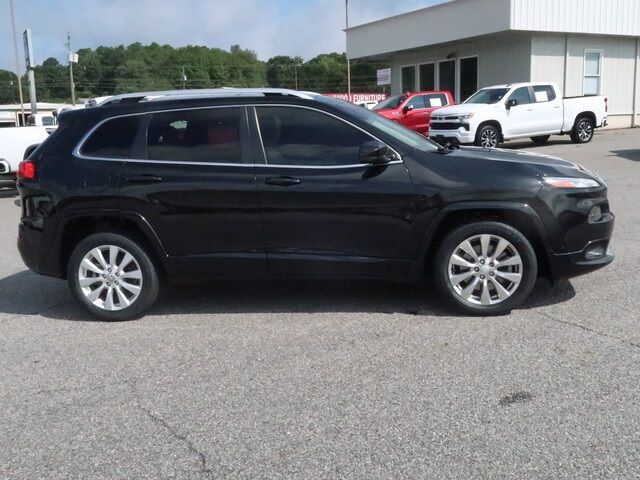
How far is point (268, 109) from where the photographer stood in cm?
535

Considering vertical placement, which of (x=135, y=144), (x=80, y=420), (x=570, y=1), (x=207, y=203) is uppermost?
(x=570, y=1)

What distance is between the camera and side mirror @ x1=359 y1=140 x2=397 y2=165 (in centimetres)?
503

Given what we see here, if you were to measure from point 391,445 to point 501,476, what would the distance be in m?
0.56

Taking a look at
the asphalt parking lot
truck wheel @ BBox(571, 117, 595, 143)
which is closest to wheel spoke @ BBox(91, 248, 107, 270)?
the asphalt parking lot

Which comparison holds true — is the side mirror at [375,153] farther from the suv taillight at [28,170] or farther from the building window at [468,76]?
the building window at [468,76]

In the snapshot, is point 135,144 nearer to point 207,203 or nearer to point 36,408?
point 207,203

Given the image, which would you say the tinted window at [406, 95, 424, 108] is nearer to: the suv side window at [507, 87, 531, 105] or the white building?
the suv side window at [507, 87, 531, 105]

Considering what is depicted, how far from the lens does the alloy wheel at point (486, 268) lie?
202 inches

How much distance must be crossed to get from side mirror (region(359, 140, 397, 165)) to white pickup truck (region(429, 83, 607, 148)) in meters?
13.6

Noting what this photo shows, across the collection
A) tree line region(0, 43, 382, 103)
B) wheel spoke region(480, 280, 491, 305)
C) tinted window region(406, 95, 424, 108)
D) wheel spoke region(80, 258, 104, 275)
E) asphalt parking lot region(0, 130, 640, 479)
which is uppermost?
tree line region(0, 43, 382, 103)

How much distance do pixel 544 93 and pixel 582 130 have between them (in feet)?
6.67

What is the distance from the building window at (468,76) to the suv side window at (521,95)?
23.8ft

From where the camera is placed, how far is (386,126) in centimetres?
554

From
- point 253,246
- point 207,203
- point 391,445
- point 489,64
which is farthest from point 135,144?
point 489,64
